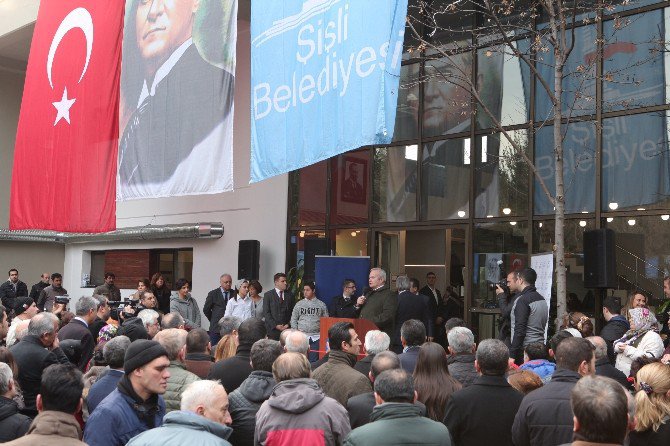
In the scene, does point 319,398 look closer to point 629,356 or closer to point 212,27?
point 629,356

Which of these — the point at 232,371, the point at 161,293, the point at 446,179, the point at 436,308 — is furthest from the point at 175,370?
the point at 161,293

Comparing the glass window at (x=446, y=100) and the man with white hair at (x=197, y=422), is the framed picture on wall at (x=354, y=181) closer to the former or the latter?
the glass window at (x=446, y=100)

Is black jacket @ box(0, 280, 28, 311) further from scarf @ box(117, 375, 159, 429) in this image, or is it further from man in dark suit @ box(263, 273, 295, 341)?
scarf @ box(117, 375, 159, 429)

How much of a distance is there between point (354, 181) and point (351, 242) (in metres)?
1.15

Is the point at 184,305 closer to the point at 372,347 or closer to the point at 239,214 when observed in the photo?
the point at 239,214

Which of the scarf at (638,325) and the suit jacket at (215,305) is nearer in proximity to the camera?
the scarf at (638,325)

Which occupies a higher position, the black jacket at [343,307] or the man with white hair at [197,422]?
the black jacket at [343,307]

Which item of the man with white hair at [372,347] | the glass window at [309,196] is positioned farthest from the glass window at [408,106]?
the man with white hair at [372,347]

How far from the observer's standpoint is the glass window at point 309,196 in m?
15.5

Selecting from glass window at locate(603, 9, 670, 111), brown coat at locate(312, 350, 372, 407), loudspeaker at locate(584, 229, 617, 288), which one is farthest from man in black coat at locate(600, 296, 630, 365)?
brown coat at locate(312, 350, 372, 407)

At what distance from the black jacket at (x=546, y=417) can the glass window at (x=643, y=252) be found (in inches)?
263

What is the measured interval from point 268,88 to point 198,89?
1.99 metres

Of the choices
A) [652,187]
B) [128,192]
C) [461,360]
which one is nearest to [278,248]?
[128,192]

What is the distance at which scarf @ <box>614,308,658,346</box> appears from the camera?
858 cm
